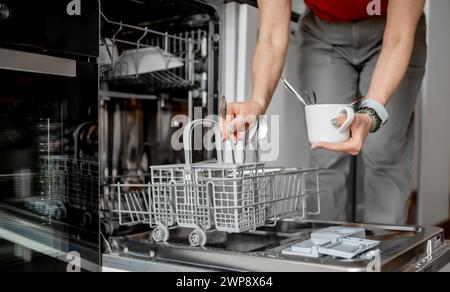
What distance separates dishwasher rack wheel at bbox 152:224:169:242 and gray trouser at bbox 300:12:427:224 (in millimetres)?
608

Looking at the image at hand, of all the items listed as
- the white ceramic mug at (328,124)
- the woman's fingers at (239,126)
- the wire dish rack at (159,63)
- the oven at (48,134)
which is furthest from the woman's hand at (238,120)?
the wire dish rack at (159,63)

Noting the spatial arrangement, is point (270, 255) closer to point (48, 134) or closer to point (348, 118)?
point (348, 118)

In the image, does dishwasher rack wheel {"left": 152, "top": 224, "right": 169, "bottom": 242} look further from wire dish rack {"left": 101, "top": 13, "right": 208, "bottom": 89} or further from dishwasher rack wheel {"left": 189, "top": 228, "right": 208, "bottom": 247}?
wire dish rack {"left": 101, "top": 13, "right": 208, "bottom": 89}

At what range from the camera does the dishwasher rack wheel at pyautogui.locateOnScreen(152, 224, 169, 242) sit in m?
0.92

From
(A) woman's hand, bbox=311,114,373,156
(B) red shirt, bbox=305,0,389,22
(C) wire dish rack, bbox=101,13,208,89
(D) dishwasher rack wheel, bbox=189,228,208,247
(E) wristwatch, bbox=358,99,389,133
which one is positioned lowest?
(D) dishwasher rack wheel, bbox=189,228,208,247

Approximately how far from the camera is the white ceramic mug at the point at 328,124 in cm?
87

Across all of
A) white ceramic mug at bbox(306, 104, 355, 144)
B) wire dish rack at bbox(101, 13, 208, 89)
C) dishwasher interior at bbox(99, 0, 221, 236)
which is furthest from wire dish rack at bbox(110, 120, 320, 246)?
wire dish rack at bbox(101, 13, 208, 89)

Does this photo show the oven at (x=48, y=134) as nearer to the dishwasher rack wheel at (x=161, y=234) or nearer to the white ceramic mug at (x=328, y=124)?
the dishwasher rack wheel at (x=161, y=234)

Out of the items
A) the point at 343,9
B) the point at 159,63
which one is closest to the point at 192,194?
the point at 159,63

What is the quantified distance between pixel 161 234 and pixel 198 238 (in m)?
0.08

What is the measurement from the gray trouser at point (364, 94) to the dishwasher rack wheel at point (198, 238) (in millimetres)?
595

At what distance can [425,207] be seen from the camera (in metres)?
1.93
